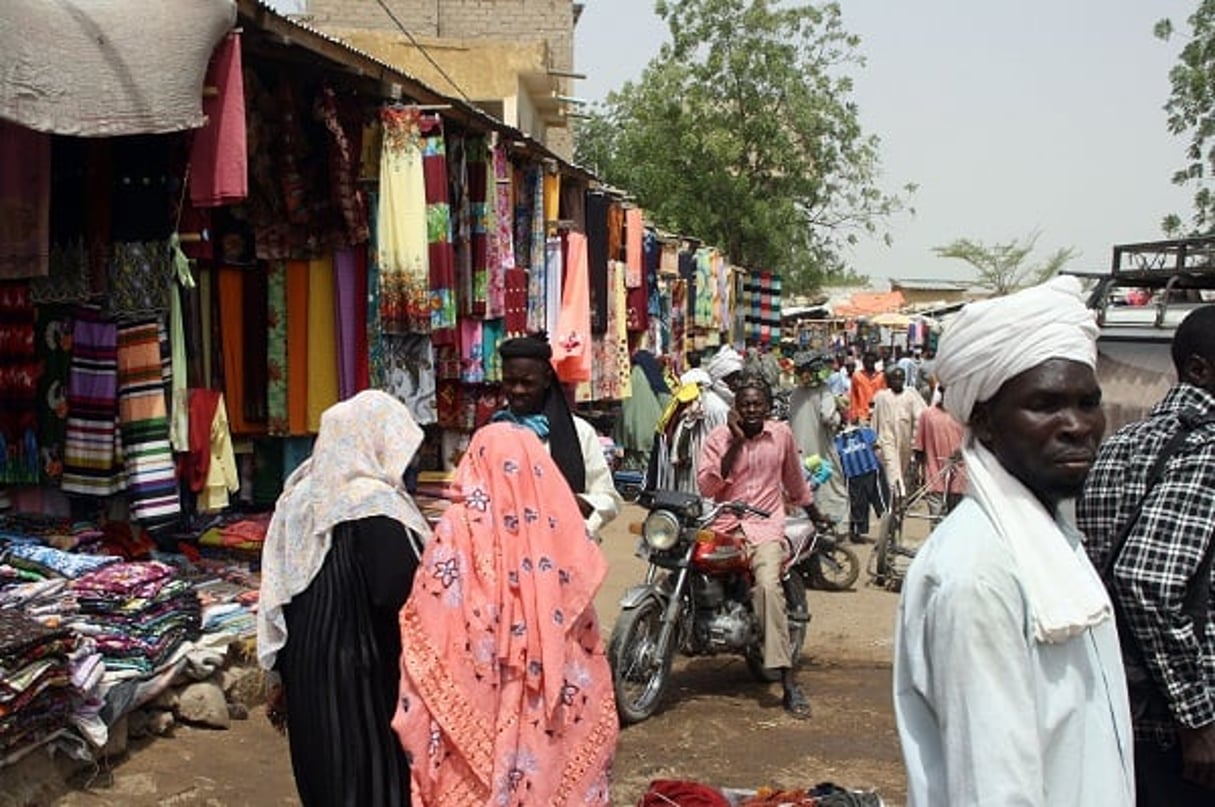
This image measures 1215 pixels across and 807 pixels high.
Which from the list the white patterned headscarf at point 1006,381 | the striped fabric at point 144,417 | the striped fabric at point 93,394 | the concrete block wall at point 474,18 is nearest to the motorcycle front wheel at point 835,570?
the striped fabric at point 144,417

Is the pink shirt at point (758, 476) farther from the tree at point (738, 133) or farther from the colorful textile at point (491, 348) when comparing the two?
the tree at point (738, 133)

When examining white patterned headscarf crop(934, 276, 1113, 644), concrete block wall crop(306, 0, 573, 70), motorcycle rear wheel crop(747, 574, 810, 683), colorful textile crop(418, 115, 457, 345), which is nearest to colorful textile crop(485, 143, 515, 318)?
colorful textile crop(418, 115, 457, 345)

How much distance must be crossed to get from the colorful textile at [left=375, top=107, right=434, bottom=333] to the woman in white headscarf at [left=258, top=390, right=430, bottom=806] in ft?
10.9

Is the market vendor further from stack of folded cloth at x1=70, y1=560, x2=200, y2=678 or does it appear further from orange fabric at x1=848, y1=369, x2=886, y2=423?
orange fabric at x1=848, y1=369, x2=886, y2=423

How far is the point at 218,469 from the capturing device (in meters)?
6.13

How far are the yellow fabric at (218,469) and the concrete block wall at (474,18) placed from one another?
16.4 metres

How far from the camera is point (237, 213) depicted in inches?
266

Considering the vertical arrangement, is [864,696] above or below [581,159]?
below

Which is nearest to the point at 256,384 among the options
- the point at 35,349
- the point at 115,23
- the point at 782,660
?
the point at 35,349

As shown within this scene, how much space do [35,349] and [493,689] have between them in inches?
138

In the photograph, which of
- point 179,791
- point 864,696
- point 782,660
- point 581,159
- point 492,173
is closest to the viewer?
point 179,791

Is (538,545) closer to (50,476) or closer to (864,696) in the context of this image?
(50,476)

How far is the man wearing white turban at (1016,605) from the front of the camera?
1.81 metres

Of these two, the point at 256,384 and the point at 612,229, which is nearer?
the point at 256,384
